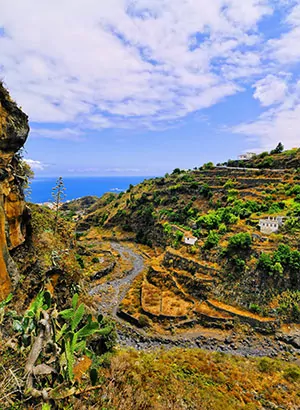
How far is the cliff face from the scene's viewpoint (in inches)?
328

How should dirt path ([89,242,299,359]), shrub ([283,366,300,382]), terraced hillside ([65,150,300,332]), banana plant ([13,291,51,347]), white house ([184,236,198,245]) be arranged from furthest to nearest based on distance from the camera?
white house ([184,236,198,245]) → terraced hillside ([65,150,300,332]) → dirt path ([89,242,299,359]) → shrub ([283,366,300,382]) → banana plant ([13,291,51,347])

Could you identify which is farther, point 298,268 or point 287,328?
point 298,268

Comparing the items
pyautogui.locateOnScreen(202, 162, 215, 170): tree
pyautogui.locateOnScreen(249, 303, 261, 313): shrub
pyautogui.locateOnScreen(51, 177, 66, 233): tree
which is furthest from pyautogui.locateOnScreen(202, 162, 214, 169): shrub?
pyautogui.locateOnScreen(51, 177, 66, 233): tree

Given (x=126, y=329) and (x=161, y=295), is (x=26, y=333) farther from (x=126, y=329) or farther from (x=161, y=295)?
(x=161, y=295)

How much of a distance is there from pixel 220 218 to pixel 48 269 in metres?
23.8

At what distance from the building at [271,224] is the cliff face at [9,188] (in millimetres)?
23729

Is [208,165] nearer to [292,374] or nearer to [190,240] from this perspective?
[190,240]

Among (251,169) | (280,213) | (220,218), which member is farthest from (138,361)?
(251,169)

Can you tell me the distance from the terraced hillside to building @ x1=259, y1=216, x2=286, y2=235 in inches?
18.4

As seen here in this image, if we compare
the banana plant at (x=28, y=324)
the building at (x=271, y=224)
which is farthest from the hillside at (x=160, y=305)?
the building at (x=271, y=224)

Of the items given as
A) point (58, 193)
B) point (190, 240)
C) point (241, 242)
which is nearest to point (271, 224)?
point (241, 242)

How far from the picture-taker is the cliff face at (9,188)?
8344mm

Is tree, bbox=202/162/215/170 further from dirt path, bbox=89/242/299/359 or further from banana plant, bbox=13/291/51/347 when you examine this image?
banana plant, bbox=13/291/51/347

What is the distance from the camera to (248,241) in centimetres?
2327
